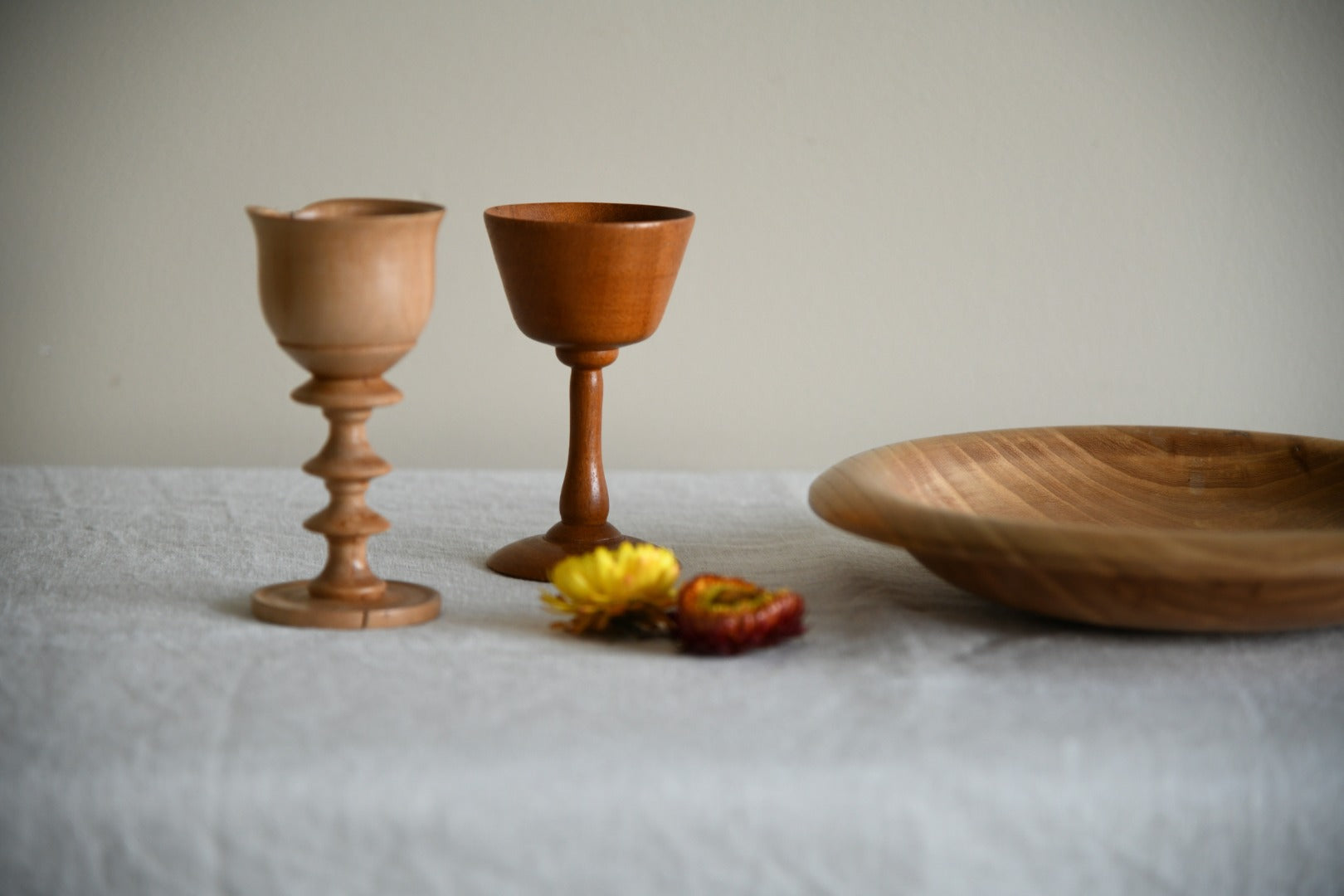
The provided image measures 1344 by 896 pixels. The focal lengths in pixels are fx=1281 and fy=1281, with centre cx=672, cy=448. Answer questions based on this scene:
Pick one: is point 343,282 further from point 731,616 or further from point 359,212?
point 731,616

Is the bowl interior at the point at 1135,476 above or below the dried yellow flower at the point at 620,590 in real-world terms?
above

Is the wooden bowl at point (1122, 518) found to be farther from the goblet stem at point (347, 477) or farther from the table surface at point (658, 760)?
the goblet stem at point (347, 477)

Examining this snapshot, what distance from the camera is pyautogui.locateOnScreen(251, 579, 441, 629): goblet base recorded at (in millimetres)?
522

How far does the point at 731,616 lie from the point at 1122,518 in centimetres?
24

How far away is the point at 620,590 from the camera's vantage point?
1.69 ft

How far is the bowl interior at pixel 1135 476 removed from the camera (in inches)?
24.2

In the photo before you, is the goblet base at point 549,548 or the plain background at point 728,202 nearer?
the goblet base at point 549,548

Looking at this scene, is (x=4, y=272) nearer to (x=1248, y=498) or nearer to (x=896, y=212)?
(x=896, y=212)

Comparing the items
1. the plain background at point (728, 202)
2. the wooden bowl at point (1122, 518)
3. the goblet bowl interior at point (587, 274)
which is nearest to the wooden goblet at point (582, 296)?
the goblet bowl interior at point (587, 274)

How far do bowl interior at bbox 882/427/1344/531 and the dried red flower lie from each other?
12cm

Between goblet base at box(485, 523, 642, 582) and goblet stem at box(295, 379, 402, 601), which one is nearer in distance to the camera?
goblet stem at box(295, 379, 402, 601)

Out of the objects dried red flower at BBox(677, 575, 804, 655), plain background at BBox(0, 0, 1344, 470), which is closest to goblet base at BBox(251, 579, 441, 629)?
dried red flower at BBox(677, 575, 804, 655)

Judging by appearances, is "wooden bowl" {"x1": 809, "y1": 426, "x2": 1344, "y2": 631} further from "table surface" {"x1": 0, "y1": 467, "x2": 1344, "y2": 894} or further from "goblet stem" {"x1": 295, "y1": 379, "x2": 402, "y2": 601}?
"goblet stem" {"x1": 295, "y1": 379, "x2": 402, "y2": 601}

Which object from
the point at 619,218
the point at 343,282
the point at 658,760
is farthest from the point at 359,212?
the point at 658,760
